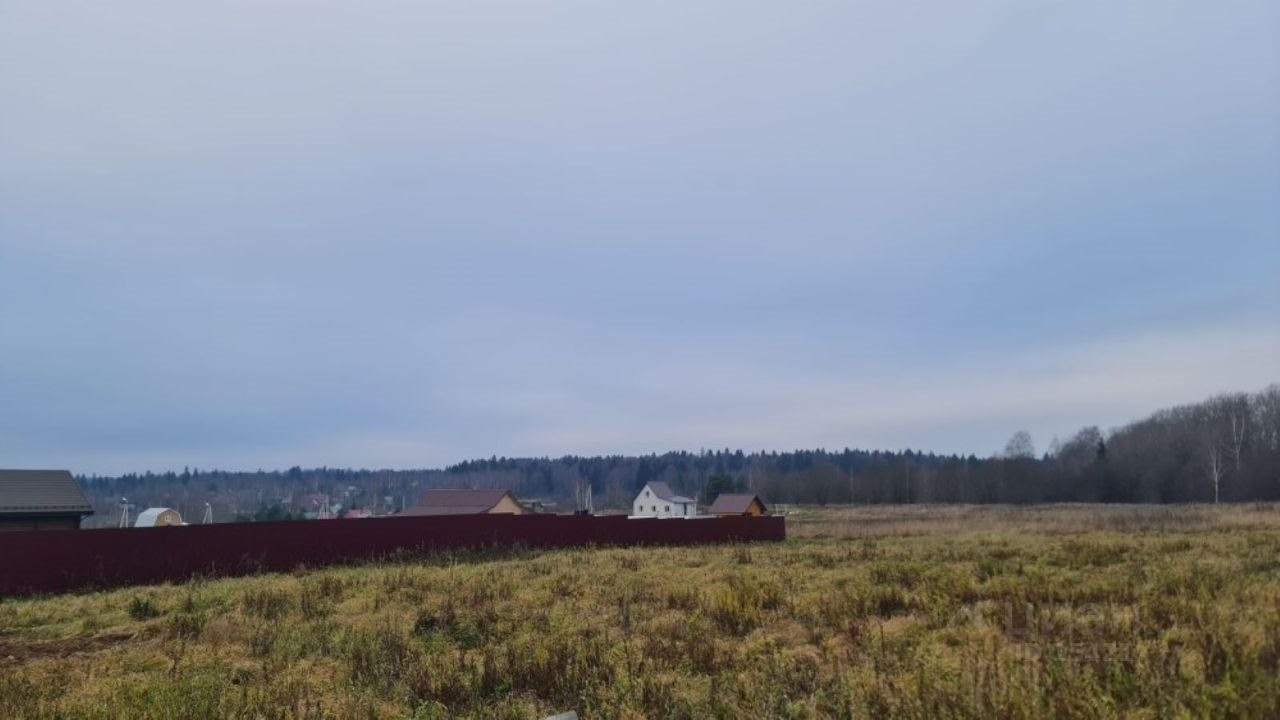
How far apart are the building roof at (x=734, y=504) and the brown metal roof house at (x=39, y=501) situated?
118 ft

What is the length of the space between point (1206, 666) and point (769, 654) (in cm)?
335

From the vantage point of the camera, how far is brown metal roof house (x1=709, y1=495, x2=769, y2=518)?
171ft

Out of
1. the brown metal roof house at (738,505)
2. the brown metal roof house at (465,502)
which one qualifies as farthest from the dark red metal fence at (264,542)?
the brown metal roof house at (738,505)

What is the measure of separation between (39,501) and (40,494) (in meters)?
0.41

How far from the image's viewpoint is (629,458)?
632 feet

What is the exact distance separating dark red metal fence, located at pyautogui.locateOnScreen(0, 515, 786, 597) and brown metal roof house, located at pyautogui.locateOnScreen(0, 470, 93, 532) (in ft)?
47.4

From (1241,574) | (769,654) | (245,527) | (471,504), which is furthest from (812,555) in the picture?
(471,504)

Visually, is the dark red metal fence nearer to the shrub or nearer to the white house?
the shrub

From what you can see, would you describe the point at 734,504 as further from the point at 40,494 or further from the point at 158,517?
the point at 40,494

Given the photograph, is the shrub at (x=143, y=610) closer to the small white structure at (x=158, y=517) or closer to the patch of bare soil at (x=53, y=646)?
the patch of bare soil at (x=53, y=646)

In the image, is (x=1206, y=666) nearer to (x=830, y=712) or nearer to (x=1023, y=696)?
(x=1023, y=696)

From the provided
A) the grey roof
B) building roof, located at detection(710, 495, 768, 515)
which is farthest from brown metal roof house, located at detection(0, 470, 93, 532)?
building roof, located at detection(710, 495, 768, 515)

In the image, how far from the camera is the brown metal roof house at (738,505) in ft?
171

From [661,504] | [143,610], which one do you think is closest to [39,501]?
[143,610]
